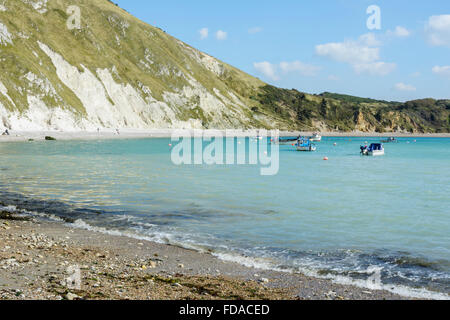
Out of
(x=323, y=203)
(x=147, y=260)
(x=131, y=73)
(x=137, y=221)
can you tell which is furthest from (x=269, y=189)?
(x=131, y=73)

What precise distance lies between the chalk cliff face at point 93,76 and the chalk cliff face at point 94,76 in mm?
268

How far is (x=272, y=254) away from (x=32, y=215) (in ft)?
38.3

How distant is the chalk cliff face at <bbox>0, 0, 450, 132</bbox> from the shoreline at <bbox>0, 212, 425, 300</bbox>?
83.9 metres

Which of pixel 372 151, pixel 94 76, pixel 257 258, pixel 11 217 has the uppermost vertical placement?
pixel 94 76

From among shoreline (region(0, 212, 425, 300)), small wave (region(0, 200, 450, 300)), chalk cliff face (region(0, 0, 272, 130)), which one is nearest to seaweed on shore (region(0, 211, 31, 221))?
small wave (region(0, 200, 450, 300))

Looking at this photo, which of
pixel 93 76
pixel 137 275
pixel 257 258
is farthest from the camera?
pixel 93 76

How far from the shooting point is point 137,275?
11336 millimetres

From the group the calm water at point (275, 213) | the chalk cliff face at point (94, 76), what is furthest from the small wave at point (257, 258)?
the chalk cliff face at point (94, 76)

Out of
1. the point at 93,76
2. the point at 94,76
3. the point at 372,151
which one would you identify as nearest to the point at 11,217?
the point at 372,151

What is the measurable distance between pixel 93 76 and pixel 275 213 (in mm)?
114793

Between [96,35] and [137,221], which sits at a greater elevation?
[96,35]

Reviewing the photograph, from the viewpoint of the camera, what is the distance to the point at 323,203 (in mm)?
26422

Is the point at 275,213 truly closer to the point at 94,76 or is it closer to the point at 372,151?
the point at 372,151
